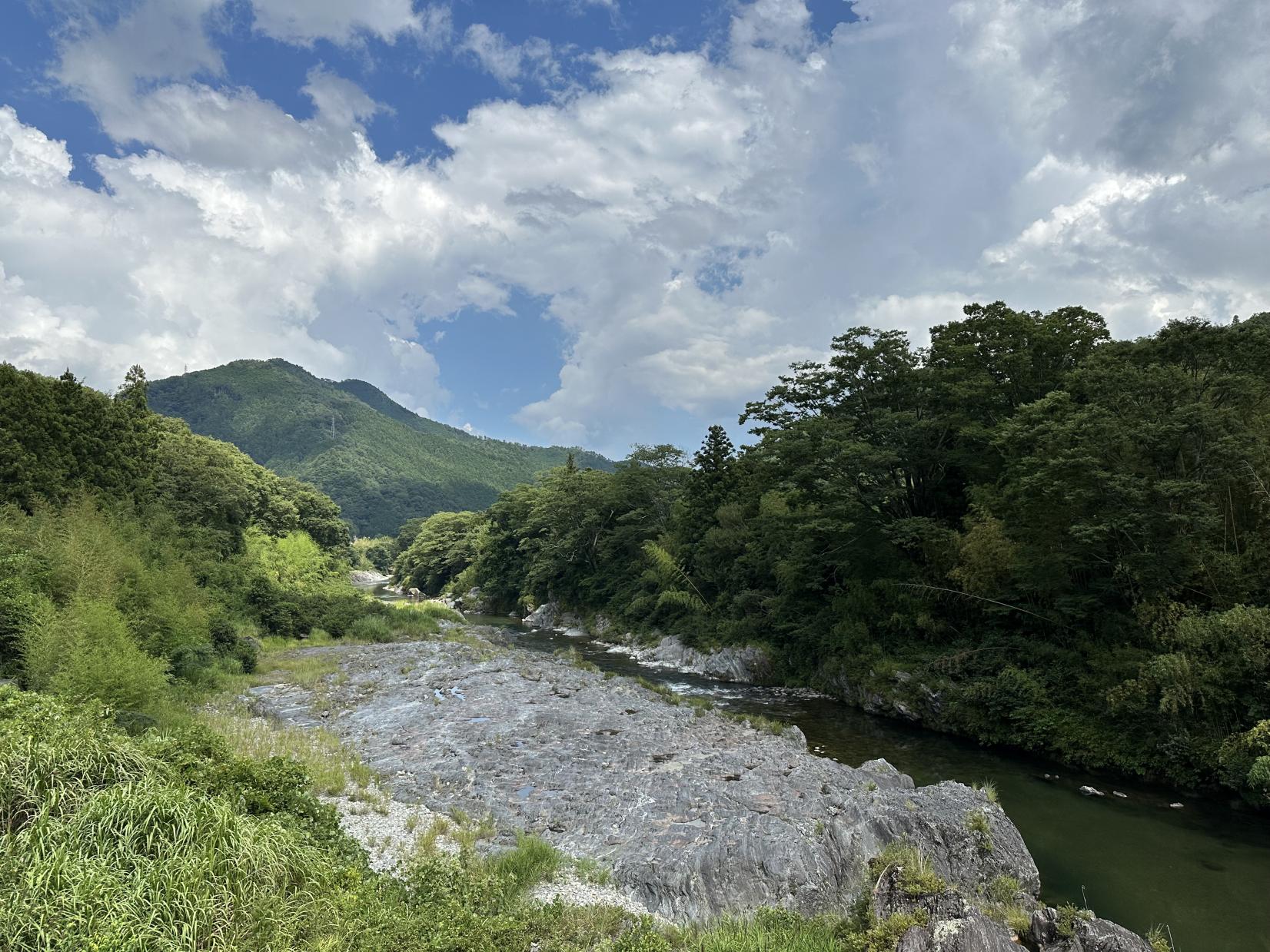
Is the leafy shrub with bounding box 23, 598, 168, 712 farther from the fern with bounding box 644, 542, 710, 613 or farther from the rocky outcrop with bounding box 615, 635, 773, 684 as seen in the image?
the fern with bounding box 644, 542, 710, 613

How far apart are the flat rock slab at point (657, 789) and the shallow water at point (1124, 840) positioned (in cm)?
238

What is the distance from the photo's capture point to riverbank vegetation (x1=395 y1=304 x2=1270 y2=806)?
1600 cm

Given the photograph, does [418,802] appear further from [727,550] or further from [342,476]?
[342,476]

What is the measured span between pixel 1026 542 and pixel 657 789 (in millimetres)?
15102

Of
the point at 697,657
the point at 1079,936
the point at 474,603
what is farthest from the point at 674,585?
the point at 474,603

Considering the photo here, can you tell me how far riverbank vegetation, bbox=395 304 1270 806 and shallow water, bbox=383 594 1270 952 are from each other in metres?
1.12

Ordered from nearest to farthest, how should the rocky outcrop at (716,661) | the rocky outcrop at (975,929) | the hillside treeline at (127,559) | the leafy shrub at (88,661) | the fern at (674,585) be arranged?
the rocky outcrop at (975,929) < the leafy shrub at (88,661) < the hillside treeline at (127,559) < the rocky outcrop at (716,661) < the fern at (674,585)

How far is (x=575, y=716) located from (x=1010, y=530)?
1558 centimetres

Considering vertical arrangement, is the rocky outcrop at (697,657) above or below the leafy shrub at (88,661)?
below

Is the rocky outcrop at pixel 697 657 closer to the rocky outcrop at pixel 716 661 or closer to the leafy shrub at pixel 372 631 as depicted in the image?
the rocky outcrop at pixel 716 661

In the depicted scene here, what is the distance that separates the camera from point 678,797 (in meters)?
13.2

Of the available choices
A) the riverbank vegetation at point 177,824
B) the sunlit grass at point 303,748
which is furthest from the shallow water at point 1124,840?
the sunlit grass at point 303,748

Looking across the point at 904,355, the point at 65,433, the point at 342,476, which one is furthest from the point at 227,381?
the point at 904,355

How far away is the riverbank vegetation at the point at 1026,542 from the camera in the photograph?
16.0 metres
